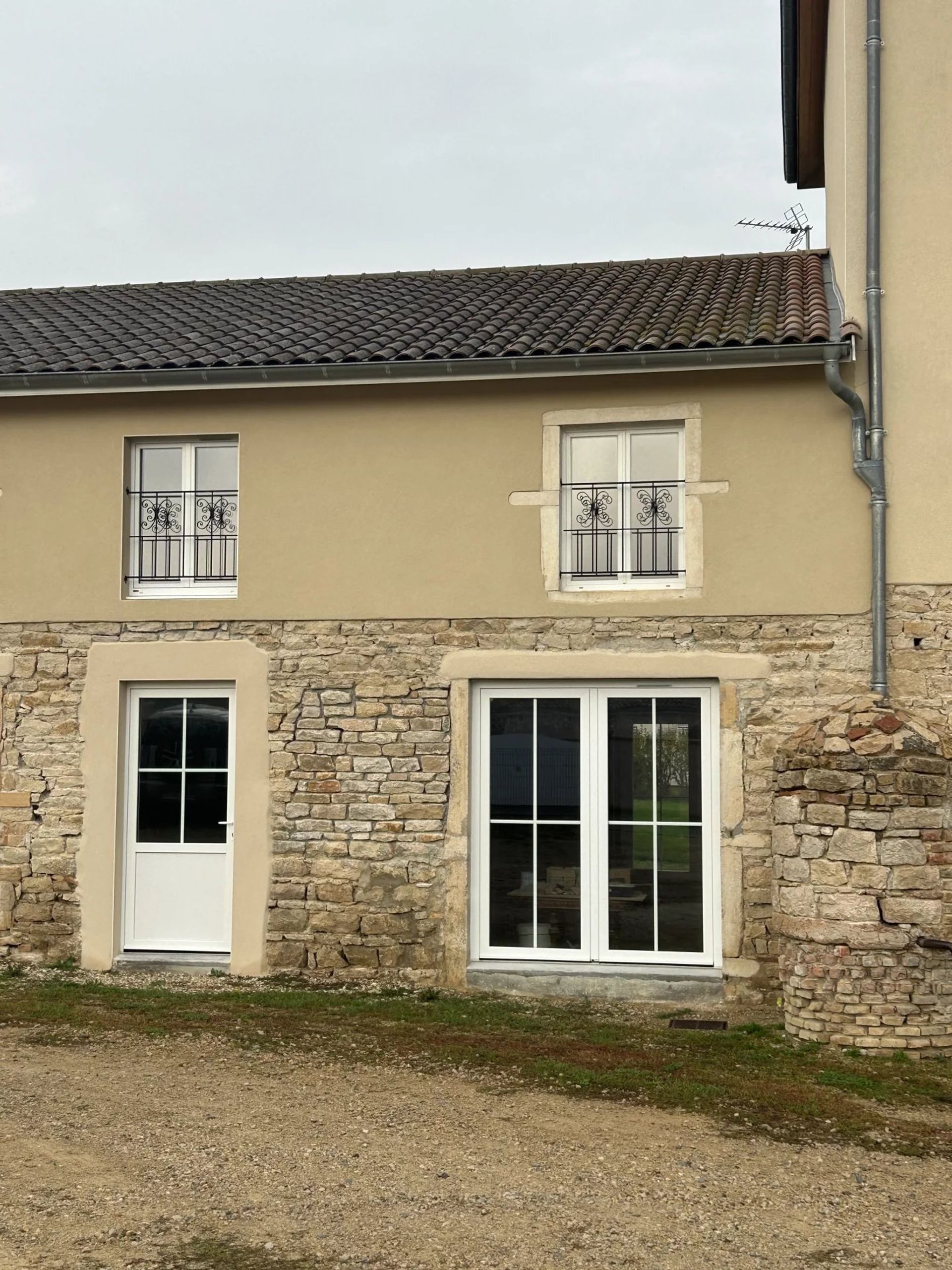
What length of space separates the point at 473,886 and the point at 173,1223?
449 cm

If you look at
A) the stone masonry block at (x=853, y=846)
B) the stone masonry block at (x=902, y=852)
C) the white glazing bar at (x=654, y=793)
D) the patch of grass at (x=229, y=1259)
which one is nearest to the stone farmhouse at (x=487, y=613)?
the white glazing bar at (x=654, y=793)

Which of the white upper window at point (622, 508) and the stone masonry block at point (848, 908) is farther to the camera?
the white upper window at point (622, 508)

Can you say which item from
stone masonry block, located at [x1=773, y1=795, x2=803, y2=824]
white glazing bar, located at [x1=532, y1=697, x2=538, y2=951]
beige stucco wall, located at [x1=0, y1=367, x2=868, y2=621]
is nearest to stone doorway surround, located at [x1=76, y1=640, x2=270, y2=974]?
beige stucco wall, located at [x1=0, y1=367, x2=868, y2=621]

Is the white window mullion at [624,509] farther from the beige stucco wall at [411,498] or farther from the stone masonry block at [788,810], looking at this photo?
the stone masonry block at [788,810]

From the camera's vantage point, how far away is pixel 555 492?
9164mm

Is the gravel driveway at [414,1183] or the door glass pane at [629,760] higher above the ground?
the door glass pane at [629,760]

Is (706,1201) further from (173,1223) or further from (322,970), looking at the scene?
(322,970)

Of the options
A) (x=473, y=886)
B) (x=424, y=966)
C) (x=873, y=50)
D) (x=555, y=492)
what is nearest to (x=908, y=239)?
(x=873, y=50)

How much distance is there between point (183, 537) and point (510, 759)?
2.95 metres

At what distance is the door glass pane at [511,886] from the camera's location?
360 inches

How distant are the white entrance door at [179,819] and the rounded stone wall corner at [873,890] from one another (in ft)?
13.5

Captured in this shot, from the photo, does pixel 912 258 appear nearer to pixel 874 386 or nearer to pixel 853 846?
pixel 874 386

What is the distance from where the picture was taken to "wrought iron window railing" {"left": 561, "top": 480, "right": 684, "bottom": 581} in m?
9.11

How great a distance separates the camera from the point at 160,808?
9602mm
